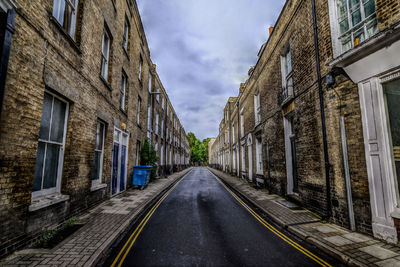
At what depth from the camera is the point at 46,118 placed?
185 inches

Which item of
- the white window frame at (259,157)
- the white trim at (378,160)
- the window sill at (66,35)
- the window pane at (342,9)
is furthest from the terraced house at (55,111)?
the white window frame at (259,157)

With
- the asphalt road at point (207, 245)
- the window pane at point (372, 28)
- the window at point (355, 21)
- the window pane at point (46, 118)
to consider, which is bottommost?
the asphalt road at point (207, 245)

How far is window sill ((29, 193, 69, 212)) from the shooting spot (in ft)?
13.2

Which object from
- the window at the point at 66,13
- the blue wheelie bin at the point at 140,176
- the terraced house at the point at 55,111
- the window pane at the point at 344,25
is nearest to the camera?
the terraced house at the point at 55,111

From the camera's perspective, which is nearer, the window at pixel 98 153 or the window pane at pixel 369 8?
the window pane at pixel 369 8

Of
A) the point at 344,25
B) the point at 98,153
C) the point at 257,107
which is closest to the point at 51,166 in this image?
the point at 98,153

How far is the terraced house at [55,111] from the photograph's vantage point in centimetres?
343

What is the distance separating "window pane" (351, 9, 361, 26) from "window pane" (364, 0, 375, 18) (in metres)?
0.20

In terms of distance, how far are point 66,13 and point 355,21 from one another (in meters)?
7.94

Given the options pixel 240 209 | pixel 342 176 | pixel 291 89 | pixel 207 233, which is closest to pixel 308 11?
pixel 291 89

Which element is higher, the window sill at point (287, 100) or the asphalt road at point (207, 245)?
the window sill at point (287, 100)

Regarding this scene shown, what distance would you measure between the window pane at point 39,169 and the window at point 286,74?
861 cm

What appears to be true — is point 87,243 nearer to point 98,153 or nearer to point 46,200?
point 46,200

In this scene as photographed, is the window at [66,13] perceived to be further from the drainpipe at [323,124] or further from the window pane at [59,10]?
the drainpipe at [323,124]
